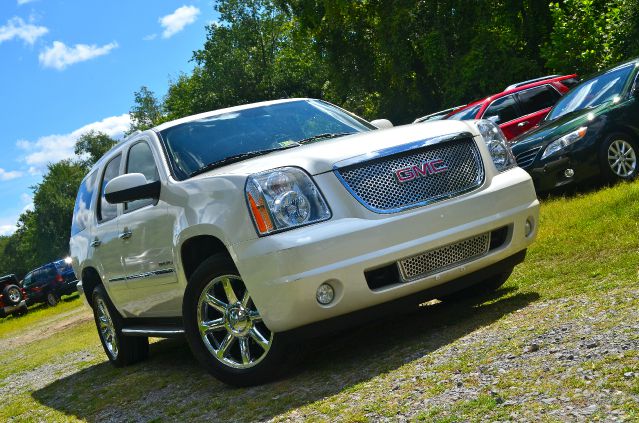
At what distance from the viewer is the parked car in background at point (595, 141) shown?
417 inches

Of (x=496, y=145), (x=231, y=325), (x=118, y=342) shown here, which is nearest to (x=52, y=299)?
(x=118, y=342)

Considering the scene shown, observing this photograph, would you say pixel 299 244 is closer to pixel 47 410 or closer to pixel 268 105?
pixel 268 105

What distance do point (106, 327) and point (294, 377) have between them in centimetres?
346

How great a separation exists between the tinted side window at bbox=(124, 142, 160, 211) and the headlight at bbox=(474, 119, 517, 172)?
2377 mm

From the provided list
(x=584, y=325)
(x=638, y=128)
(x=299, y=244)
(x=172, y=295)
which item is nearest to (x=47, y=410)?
(x=172, y=295)

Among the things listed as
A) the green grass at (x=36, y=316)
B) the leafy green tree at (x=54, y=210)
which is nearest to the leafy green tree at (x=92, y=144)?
the leafy green tree at (x=54, y=210)

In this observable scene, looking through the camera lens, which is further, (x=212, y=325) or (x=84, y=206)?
(x=84, y=206)

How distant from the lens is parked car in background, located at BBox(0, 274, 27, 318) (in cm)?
3366

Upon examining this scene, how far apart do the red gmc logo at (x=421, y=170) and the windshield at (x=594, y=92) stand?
639cm

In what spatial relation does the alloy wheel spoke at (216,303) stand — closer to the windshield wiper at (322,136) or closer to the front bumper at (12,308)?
the windshield wiper at (322,136)

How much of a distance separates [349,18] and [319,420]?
32.0m

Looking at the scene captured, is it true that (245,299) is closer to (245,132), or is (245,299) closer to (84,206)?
(245,132)

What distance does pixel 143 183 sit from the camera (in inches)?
236

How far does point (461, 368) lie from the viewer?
438 centimetres
